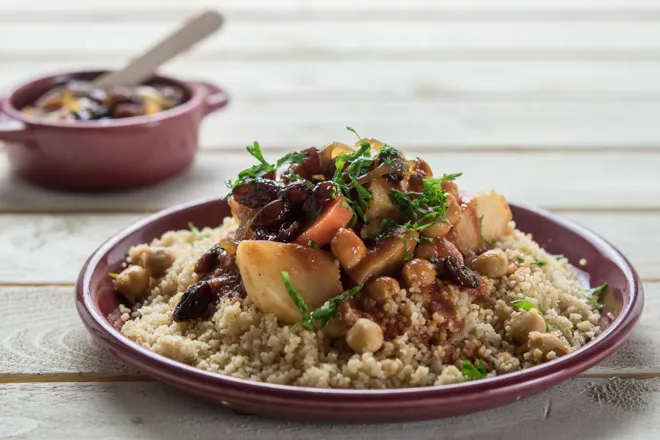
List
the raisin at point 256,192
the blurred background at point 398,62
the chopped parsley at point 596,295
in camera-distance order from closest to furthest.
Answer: the raisin at point 256,192, the chopped parsley at point 596,295, the blurred background at point 398,62

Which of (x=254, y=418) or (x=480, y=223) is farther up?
(x=480, y=223)

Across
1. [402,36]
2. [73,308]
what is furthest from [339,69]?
[73,308]

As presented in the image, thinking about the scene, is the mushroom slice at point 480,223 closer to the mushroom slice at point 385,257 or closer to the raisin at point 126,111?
the mushroom slice at point 385,257

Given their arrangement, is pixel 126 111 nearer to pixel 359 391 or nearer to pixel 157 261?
pixel 157 261

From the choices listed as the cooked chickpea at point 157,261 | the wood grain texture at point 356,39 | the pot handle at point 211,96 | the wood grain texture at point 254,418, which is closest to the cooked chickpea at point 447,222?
the wood grain texture at point 254,418

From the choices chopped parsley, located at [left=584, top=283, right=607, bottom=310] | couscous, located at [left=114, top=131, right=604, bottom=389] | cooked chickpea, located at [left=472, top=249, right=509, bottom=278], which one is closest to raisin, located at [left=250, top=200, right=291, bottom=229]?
couscous, located at [left=114, top=131, right=604, bottom=389]

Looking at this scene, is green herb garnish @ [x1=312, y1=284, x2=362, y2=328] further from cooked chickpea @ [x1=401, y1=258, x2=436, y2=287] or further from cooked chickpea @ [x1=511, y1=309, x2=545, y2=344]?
cooked chickpea @ [x1=511, y1=309, x2=545, y2=344]

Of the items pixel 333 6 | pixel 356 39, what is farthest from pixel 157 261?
pixel 333 6
